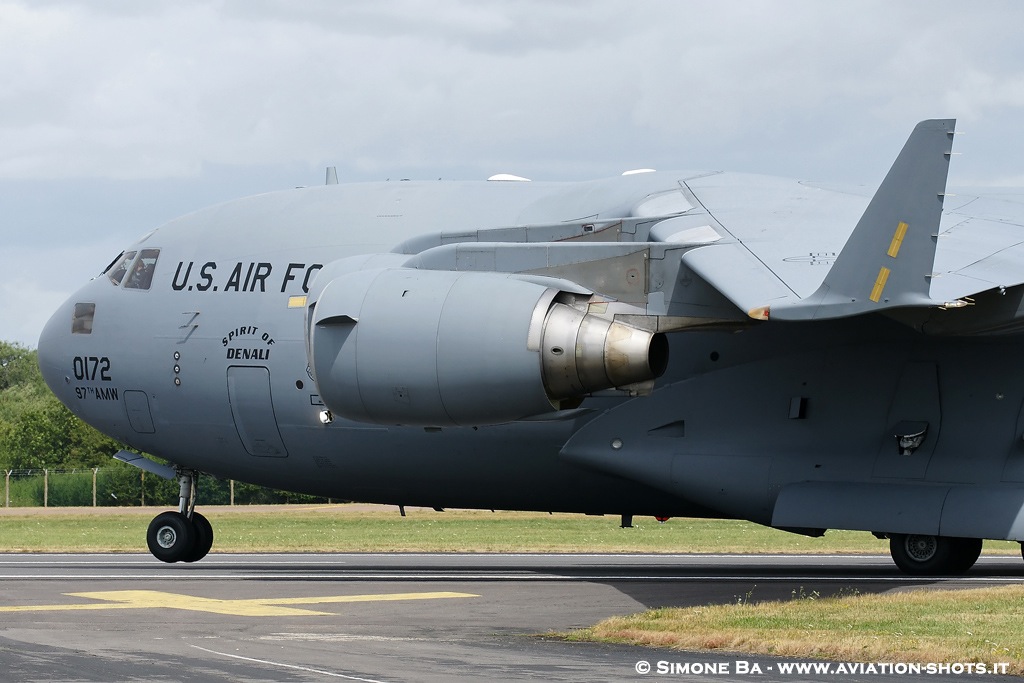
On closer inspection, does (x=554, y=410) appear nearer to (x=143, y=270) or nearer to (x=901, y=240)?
(x=901, y=240)

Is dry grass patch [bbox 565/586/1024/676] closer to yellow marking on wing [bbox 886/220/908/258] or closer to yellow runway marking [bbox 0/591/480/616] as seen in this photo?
yellow marking on wing [bbox 886/220/908/258]

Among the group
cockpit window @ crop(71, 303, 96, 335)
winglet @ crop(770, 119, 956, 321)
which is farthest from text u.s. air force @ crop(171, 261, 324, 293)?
winglet @ crop(770, 119, 956, 321)

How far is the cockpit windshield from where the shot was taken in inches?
759

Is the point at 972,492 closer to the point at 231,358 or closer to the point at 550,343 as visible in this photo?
the point at 550,343

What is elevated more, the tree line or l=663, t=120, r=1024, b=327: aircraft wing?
l=663, t=120, r=1024, b=327: aircraft wing

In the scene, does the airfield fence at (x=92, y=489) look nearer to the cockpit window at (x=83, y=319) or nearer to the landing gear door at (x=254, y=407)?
the cockpit window at (x=83, y=319)

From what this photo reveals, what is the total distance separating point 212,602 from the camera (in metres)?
14.8

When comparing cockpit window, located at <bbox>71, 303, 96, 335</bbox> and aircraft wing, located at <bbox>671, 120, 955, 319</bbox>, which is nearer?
aircraft wing, located at <bbox>671, 120, 955, 319</bbox>

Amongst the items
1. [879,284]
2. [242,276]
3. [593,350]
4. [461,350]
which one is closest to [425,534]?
[242,276]

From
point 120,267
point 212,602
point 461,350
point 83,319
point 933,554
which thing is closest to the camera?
point 461,350

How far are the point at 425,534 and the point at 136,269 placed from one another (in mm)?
13525

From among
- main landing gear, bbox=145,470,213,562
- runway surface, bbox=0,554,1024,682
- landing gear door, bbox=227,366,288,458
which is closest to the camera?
runway surface, bbox=0,554,1024,682

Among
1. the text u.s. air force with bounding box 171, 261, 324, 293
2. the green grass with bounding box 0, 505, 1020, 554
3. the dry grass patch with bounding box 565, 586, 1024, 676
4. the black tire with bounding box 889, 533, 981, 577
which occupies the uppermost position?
the text u.s. air force with bounding box 171, 261, 324, 293

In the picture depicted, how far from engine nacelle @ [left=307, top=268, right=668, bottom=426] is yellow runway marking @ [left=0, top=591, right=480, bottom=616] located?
203cm
